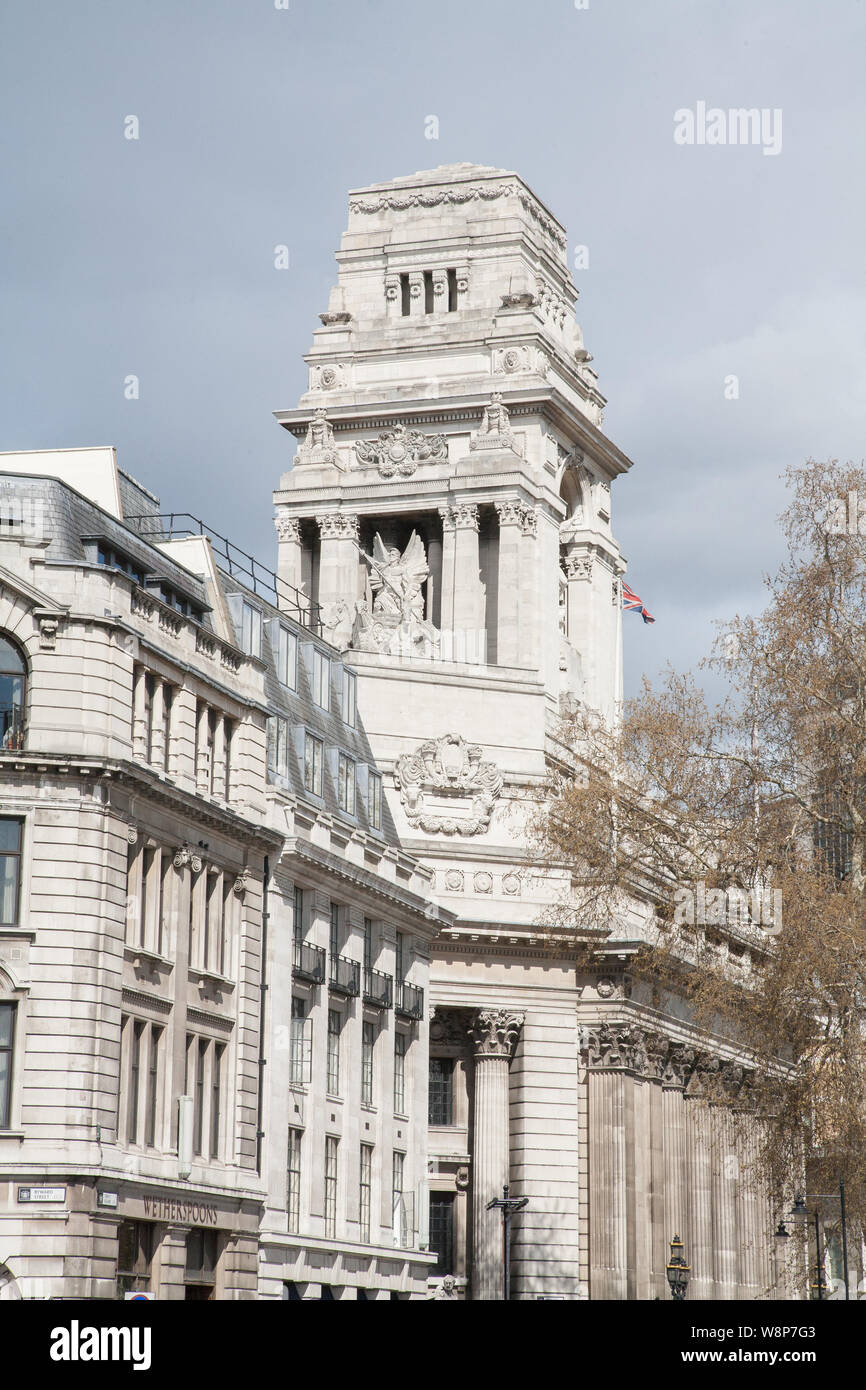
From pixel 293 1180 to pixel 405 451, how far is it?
62650 mm

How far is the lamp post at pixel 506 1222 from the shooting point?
69312mm

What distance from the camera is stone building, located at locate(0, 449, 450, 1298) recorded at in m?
46.4

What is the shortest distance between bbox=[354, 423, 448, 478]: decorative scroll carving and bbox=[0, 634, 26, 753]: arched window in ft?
228

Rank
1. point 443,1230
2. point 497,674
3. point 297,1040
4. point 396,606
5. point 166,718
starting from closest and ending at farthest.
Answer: point 166,718 < point 297,1040 < point 443,1230 < point 497,674 < point 396,606

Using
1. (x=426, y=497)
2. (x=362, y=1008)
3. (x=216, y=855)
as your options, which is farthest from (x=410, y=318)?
(x=216, y=855)

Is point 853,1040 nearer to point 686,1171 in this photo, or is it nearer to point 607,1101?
point 607,1101

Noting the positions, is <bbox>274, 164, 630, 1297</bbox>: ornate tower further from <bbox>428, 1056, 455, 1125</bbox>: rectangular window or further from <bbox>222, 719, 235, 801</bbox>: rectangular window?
<bbox>222, 719, 235, 801</bbox>: rectangular window

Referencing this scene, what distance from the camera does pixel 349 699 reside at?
75188mm

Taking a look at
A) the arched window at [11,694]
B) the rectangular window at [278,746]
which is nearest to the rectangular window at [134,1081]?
the arched window at [11,694]

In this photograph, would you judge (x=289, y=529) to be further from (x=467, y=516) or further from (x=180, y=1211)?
(x=180, y=1211)

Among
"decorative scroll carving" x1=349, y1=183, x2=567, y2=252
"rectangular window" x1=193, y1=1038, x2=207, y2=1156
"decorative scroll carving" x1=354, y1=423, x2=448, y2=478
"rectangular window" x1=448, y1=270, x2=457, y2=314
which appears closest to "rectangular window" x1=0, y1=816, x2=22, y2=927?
"rectangular window" x1=193, y1=1038, x2=207, y2=1156

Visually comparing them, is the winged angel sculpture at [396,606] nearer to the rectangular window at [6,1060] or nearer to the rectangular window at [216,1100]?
the rectangular window at [216,1100]

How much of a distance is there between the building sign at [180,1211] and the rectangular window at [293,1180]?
7271mm

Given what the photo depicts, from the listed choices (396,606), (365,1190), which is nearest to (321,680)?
(365,1190)
